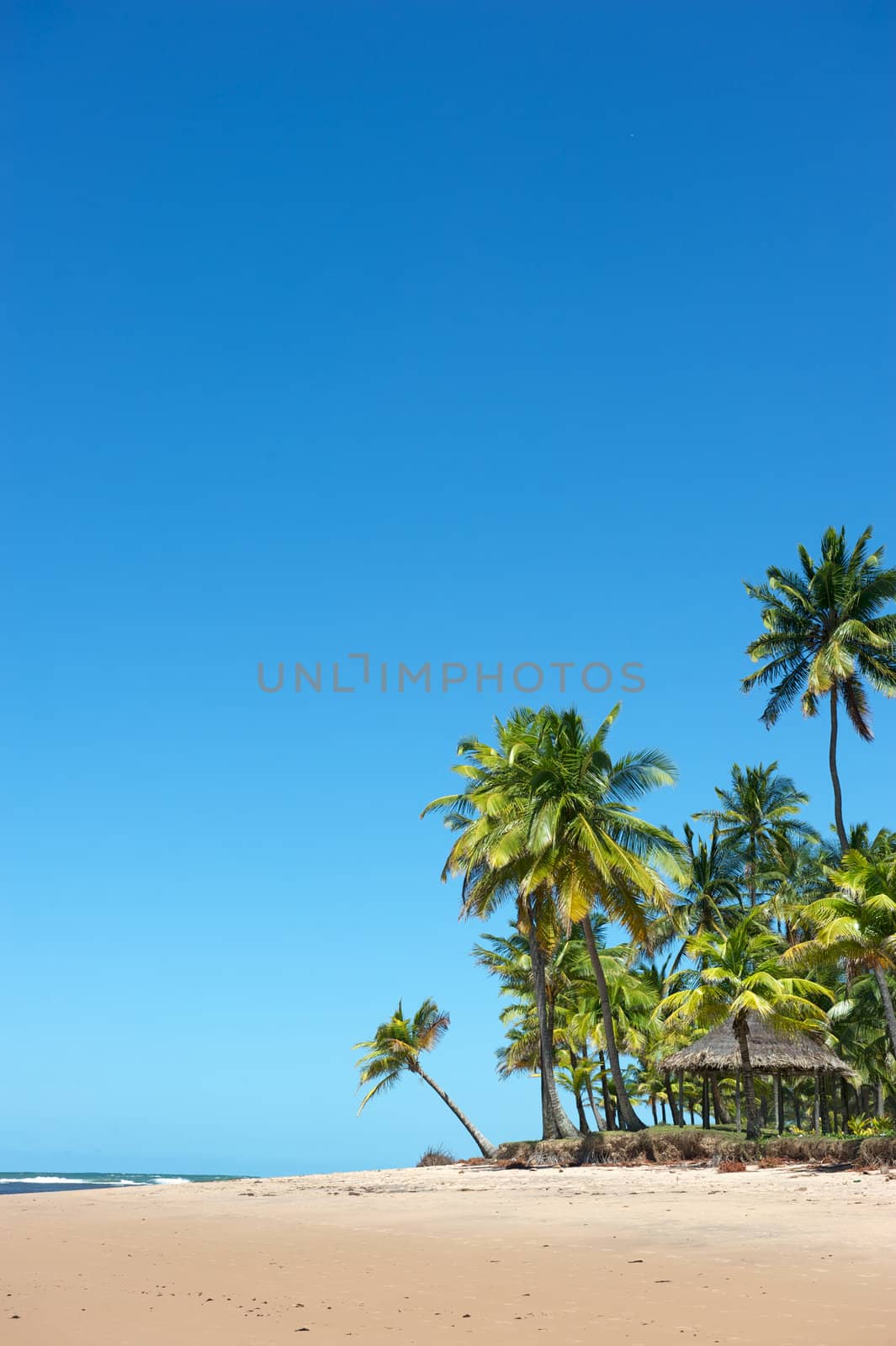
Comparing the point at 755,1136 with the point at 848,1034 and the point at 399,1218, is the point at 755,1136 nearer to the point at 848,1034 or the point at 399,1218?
the point at 399,1218

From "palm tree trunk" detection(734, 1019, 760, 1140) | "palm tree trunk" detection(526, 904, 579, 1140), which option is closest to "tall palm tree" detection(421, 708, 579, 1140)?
"palm tree trunk" detection(526, 904, 579, 1140)

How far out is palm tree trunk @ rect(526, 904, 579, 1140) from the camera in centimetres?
2927

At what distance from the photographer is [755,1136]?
2236cm

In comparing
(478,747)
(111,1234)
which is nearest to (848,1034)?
(478,747)

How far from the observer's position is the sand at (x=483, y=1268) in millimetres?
7273

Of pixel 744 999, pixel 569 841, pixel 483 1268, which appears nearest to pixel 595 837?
pixel 569 841

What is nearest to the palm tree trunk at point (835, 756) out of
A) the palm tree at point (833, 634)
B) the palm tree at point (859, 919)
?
the palm tree at point (833, 634)

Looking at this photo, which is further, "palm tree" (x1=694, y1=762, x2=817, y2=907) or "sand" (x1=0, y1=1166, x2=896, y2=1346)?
"palm tree" (x1=694, y1=762, x2=817, y2=907)

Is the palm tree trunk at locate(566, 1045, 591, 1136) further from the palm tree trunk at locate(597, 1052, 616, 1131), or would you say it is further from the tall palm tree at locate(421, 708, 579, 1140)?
the tall palm tree at locate(421, 708, 579, 1140)

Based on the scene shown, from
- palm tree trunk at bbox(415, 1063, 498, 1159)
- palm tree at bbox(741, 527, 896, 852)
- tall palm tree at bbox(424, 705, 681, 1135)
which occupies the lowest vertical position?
palm tree trunk at bbox(415, 1063, 498, 1159)

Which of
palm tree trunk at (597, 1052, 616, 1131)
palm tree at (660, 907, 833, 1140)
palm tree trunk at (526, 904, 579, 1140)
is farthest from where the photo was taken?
palm tree trunk at (597, 1052, 616, 1131)

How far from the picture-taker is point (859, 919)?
20.6 metres

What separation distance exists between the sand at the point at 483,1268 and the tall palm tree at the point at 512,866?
1134 cm

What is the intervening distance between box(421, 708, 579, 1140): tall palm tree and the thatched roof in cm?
419
